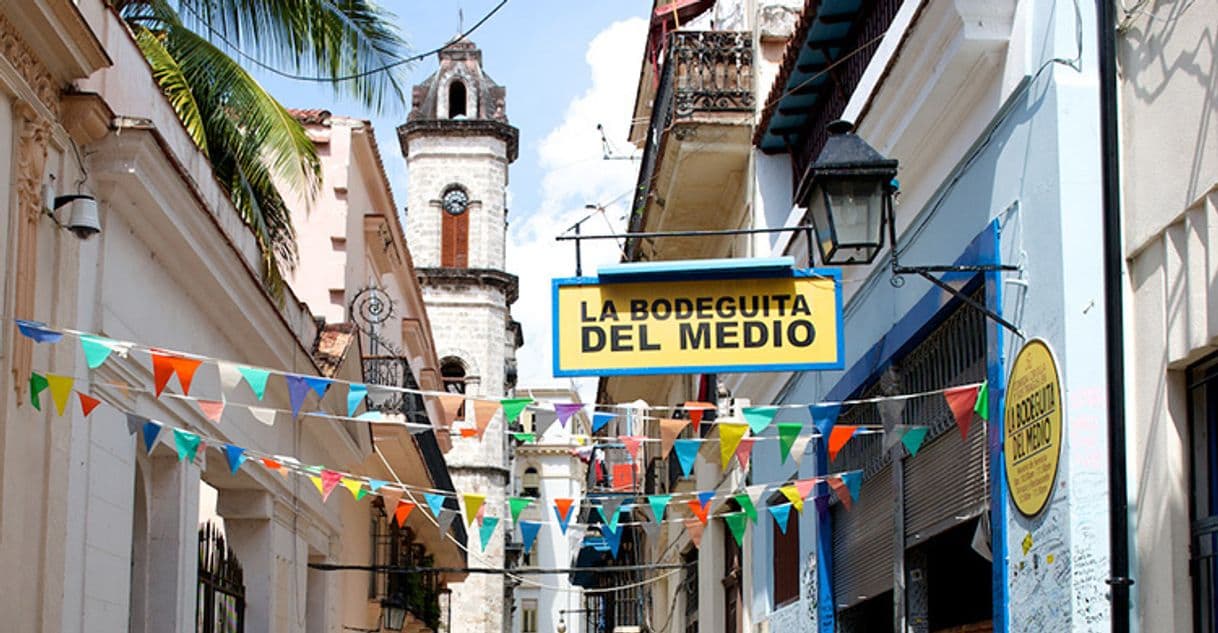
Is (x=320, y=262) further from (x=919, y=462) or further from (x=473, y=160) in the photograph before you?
(x=473, y=160)

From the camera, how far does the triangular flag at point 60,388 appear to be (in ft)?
26.5

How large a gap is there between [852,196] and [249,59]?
6218 millimetres

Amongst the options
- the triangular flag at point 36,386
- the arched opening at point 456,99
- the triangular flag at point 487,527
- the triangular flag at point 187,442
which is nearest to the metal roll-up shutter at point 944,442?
the triangular flag at point 487,527

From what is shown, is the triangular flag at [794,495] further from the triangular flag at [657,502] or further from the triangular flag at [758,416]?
the triangular flag at [758,416]

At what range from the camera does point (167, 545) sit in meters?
11.4

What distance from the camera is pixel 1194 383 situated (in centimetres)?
636

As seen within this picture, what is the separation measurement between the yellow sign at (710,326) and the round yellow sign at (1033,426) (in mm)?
1053

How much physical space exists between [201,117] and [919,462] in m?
5.94

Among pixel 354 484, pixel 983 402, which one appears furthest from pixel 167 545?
pixel 983 402

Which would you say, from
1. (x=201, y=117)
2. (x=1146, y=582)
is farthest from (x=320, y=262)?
(x=1146, y=582)

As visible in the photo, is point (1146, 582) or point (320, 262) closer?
point (1146, 582)

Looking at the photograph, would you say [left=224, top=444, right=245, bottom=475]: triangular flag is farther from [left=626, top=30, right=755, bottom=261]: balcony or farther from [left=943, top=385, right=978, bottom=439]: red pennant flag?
[left=626, top=30, right=755, bottom=261]: balcony

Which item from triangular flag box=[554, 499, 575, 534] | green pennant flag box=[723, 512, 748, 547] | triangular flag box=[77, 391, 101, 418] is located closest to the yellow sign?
triangular flag box=[77, 391, 101, 418]

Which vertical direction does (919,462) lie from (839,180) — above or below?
below
